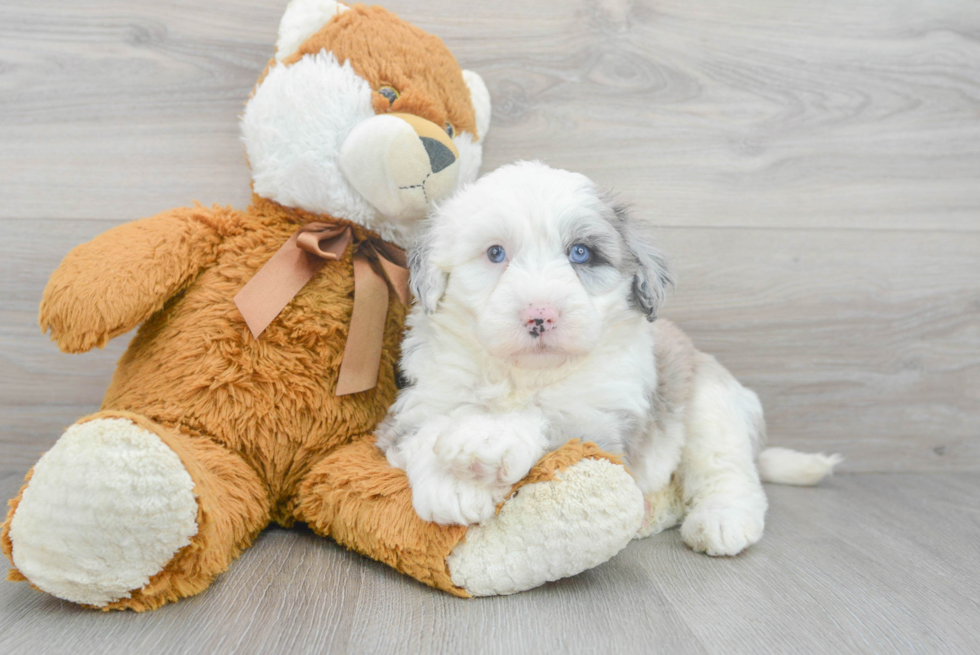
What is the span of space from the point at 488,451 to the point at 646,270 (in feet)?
1.58

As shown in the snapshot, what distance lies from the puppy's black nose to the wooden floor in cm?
50

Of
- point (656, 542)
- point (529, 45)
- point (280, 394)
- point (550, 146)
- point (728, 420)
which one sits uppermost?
point (529, 45)

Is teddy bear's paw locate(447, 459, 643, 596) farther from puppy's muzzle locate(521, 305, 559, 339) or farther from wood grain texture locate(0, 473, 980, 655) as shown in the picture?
puppy's muzzle locate(521, 305, 559, 339)

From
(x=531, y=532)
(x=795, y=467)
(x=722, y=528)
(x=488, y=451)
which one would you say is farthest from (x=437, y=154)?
(x=795, y=467)

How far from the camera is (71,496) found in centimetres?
96

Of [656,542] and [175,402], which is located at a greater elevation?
[175,402]

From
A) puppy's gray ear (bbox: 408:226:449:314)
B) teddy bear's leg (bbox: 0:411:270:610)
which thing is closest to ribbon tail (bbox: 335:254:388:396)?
puppy's gray ear (bbox: 408:226:449:314)

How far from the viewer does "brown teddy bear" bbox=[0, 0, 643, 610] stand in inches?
39.3

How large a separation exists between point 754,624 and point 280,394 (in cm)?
92

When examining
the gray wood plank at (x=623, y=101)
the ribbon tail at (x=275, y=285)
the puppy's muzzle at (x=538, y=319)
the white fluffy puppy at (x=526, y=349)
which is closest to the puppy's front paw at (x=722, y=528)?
the white fluffy puppy at (x=526, y=349)

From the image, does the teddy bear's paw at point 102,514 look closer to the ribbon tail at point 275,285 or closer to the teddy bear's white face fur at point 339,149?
the ribbon tail at point 275,285

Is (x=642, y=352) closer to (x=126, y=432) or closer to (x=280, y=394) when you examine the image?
(x=280, y=394)

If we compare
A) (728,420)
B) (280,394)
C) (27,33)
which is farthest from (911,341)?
(27,33)

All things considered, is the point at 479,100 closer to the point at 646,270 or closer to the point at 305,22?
the point at 305,22
